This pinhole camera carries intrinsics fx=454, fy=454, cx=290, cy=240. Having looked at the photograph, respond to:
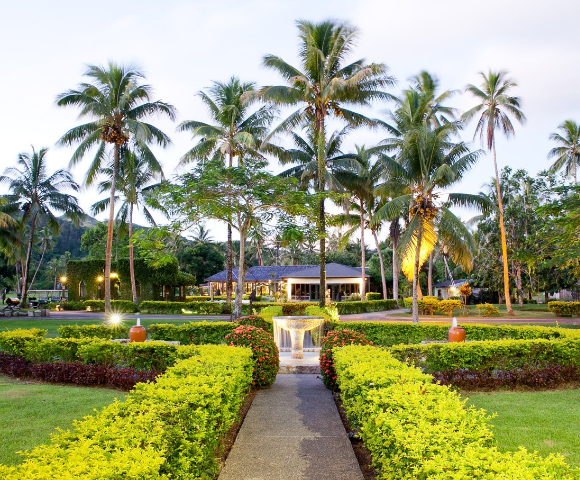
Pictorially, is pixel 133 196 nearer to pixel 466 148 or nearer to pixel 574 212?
pixel 466 148

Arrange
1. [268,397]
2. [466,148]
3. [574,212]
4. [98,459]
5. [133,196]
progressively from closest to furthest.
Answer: [98,459] < [268,397] < [574,212] < [466,148] < [133,196]

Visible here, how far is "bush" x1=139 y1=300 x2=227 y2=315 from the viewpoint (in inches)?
1119

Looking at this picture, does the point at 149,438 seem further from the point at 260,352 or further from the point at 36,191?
the point at 36,191

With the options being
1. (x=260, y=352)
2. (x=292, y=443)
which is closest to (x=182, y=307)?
(x=260, y=352)

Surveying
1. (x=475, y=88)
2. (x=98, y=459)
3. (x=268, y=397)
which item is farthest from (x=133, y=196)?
(x=98, y=459)

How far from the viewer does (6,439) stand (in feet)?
17.0

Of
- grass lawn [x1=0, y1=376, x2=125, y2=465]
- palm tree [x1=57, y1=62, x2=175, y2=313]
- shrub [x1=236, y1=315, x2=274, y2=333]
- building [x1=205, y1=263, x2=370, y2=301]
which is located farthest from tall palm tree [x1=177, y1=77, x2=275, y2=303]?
building [x1=205, y1=263, x2=370, y2=301]

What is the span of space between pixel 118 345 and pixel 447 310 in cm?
2474

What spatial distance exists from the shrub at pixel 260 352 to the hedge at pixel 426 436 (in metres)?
3.23

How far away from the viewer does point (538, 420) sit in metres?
6.04

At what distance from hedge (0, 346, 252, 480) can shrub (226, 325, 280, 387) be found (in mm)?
2984

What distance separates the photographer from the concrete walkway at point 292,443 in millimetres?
4316

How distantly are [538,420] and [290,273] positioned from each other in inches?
1513

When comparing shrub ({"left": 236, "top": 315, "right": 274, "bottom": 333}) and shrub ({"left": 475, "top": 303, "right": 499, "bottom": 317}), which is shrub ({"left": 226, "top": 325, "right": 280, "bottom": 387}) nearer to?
shrub ({"left": 236, "top": 315, "right": 274, "bottom": 333})
